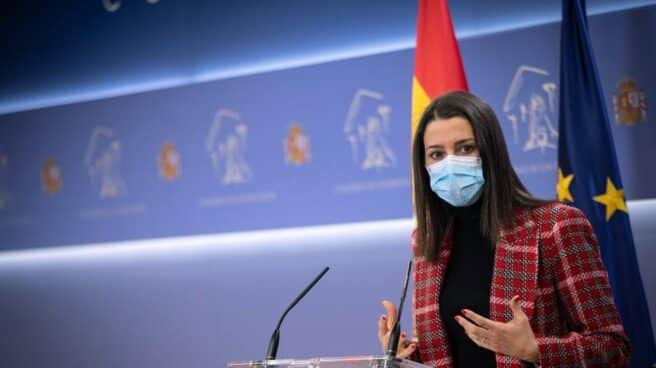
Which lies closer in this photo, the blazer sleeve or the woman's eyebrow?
the blazer sleeve

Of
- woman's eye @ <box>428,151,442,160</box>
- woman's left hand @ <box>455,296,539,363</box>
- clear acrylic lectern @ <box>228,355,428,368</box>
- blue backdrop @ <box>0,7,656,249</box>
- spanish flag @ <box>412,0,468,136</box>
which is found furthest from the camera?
blue backdrop @ <box>0,7,656,249</box>

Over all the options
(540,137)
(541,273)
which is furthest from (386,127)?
(541,273)

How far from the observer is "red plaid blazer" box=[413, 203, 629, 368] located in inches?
64.4

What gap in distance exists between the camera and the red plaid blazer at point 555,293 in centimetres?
163

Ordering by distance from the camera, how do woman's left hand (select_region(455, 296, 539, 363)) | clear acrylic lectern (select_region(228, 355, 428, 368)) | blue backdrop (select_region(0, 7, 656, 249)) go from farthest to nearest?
blue backdrop (select_region(0, 7, 656, 249)) < woman's left hand (select_region(455, 296, 539, 363)) < clear acrylic lectern (select_region(228, 355, 428, 368))

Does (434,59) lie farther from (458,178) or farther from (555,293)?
(555,293)

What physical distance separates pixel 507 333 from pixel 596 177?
1648mm

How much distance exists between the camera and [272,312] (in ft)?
14.5

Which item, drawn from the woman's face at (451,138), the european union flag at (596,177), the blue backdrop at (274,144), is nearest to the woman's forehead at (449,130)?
the woman's face at (451,138)

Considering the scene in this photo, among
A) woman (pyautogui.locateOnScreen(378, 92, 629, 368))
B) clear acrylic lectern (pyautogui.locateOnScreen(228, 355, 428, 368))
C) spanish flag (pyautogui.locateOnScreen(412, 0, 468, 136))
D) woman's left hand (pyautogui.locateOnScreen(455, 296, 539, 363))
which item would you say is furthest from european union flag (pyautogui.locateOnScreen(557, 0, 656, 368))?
clear acrylic lectern (pyautogui.locateOnScreen(228, 355, 428, 368))

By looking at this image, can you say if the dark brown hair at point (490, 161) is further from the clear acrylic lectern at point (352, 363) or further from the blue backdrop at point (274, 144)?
the blue backdrop at point (274, 144)

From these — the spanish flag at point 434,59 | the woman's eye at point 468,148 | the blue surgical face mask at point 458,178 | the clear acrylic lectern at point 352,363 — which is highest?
the spanish flag at point 434,59

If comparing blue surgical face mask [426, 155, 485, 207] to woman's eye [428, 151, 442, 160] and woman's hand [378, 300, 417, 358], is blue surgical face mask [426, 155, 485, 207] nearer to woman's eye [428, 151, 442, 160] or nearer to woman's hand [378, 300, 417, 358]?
woman's eye [428, 151, 442, 160]

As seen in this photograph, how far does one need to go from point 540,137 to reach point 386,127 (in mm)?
777
